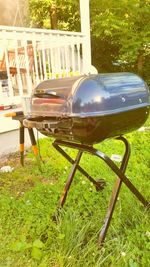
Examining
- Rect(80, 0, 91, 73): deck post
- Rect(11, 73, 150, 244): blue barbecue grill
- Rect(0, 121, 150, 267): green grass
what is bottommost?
Rect(0, 121, 150, 267): green grass

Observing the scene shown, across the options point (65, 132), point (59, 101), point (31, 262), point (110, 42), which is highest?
point (110, 42)

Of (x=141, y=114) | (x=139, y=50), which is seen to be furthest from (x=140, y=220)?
(x=139, y=50)

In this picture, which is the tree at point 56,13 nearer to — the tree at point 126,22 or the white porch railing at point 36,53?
the tree at point 126,22

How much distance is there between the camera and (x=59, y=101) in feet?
7.36

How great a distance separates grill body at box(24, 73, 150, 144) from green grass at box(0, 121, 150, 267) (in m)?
0.78

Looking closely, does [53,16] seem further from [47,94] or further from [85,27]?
[47,94]

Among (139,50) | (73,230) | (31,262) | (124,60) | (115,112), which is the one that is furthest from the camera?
(124,60)

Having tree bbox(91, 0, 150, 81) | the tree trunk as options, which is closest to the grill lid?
tree bbox(91, 0, 150, 81)

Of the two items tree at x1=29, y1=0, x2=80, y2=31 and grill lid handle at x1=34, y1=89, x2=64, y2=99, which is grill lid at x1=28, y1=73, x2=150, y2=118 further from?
tree at x1=29, y1=0, x2=80, y2=31

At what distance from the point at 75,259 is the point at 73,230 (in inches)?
10.0

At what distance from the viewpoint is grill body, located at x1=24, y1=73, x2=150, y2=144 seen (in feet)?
6.91

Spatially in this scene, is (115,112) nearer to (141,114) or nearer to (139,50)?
(141,114)

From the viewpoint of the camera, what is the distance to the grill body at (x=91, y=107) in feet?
6.91

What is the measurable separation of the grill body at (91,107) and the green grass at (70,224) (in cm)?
78
